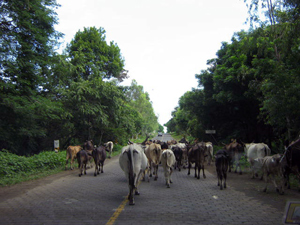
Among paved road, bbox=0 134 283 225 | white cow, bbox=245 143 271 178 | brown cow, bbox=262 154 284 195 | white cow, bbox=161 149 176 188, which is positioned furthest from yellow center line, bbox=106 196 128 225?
white cow, bbox=245 143 271 178

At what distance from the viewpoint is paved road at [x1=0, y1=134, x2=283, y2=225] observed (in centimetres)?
565

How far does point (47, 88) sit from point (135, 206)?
52.1 ft

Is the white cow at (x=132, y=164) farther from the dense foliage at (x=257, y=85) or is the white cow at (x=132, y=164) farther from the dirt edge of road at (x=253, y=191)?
the dense foliage at (x=257, y=85)

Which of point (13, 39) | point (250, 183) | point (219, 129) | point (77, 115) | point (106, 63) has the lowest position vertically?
point (250, 183)

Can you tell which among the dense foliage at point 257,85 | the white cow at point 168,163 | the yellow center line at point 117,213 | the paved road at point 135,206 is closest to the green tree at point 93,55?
the dense foliage at point 257,85

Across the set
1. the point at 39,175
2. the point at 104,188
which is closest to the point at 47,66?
the point at 39,175

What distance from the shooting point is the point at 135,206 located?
22.3ft

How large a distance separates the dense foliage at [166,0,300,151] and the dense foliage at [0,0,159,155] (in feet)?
29.5

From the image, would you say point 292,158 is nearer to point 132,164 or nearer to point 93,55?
point 132,164

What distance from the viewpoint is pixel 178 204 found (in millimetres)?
7008

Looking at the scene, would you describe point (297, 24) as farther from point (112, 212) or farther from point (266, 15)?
point (112, 212)

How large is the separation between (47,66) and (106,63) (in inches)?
495

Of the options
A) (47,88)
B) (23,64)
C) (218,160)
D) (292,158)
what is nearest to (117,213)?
(218,160)

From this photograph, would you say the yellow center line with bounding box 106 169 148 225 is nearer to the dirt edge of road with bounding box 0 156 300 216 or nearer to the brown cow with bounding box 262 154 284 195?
the dirt edge of road with bounding box 0 156 300 216
